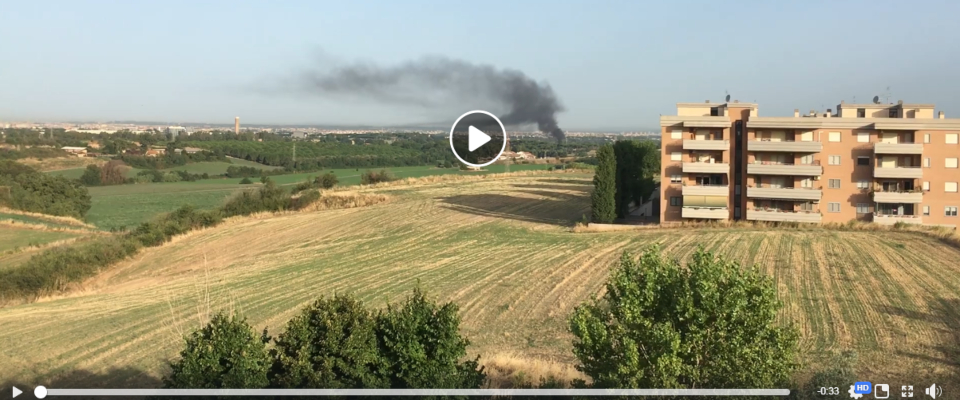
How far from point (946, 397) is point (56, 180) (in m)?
58.9

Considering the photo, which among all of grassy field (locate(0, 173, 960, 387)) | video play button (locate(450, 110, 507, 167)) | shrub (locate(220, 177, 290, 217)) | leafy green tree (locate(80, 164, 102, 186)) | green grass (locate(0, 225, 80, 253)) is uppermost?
video play button (locate(450, 110, 507, 167))

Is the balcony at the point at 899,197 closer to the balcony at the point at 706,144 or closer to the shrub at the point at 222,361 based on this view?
the balcony at the point at 706,144

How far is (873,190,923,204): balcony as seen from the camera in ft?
98.9

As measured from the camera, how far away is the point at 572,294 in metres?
20.1

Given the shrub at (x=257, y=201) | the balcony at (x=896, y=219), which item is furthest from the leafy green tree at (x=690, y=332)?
the shrub at (x=257, y=201)

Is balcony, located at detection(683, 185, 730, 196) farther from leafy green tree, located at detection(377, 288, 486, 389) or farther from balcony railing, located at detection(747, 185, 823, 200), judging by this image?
leafy green tree, located at detection(377, 288, 486, 389)

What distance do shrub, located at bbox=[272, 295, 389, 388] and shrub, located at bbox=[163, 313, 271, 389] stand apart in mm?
319

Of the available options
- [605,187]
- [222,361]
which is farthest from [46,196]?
[222,361]

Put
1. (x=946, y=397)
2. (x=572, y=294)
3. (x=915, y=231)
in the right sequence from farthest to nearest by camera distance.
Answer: (x=915, y=231) < (x=572, y=294) < (x=946, y=397)

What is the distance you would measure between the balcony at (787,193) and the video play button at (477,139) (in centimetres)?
2032

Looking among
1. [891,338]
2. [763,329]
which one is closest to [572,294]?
[891,338]

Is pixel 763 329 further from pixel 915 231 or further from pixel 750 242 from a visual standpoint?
pixel 915 231

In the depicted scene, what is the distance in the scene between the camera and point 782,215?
31500mm

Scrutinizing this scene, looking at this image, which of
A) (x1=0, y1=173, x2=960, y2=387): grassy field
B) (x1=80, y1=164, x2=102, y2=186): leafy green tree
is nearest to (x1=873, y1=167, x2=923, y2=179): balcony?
(x1=0, y1=173, x2=960, y2=387): grassy field
